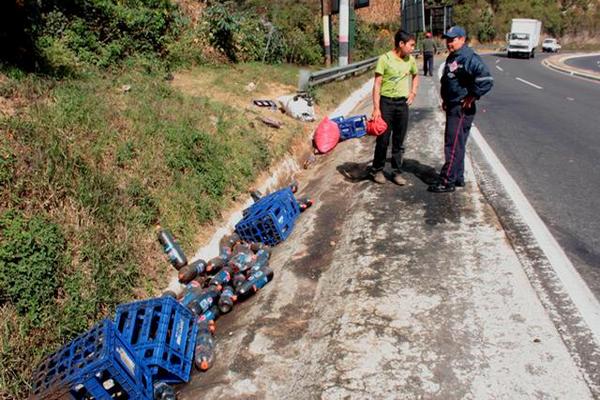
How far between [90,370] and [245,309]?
1.78m

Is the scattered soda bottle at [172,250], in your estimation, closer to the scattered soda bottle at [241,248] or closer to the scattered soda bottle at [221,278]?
the scattered soda bottle at [221,278]

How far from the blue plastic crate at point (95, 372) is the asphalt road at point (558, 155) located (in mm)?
3669

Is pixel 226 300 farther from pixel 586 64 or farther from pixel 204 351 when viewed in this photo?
pixel 586 64

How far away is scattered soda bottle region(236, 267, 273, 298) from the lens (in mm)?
4894

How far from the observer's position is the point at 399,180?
6.63m

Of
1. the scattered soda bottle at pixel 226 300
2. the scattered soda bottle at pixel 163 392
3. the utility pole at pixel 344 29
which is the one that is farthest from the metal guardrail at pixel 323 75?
the scattered soda bottle at pixel 163 392

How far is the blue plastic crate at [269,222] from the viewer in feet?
19.6

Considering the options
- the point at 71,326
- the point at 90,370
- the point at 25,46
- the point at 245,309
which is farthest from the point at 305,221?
the point at 25,46

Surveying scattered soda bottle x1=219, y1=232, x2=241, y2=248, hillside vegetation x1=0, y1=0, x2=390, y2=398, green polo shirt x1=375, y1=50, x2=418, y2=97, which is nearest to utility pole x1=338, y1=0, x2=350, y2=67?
hillside vegetation x1=0, y1=0, x2=390, y2=398

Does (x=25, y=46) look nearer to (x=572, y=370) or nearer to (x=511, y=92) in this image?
(x=572, y=370)

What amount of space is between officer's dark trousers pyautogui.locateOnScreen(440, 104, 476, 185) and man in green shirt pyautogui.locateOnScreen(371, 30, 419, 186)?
0.62 meters

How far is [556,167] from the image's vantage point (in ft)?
23.4

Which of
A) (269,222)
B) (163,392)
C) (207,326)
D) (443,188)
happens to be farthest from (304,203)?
(163,392)

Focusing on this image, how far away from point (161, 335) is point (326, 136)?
263 inches
